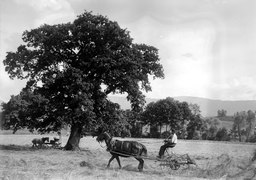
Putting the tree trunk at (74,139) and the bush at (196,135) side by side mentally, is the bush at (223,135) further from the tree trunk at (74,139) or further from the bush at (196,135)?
the tree trunk at (74,139)

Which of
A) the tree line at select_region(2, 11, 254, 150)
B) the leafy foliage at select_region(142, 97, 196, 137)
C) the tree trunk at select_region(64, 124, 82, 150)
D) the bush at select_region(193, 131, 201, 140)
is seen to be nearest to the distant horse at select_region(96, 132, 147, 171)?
the tree line at select_region(2, 11, 254, 150)

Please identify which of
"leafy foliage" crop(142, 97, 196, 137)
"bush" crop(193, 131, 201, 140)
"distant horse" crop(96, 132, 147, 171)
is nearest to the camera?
"distant horse" crop(96, 132, 147, 171)

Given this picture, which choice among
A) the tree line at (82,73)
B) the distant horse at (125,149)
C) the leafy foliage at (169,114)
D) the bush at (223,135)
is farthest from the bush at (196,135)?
the distant horse at (125,149)

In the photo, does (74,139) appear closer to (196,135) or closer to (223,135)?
(196,135)

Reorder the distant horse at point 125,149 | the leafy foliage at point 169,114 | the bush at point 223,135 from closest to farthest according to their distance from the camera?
the distant horse at point 125,149 → the leafy foliage at point 169,114 → the bush at point 223,135

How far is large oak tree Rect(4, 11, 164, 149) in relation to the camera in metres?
36.2

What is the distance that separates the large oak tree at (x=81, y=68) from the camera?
36219 mm

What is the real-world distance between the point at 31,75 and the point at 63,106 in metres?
4.97

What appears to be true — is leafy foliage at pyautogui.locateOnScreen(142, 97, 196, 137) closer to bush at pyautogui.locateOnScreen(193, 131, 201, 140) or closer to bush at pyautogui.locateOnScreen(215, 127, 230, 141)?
bush at pyautogui.locateOnScreen(193, 131, 201, 140)

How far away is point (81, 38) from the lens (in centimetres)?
3722

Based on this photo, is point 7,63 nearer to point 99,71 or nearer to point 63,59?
point 63,59

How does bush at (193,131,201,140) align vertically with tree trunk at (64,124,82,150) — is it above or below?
above

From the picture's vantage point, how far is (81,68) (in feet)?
125

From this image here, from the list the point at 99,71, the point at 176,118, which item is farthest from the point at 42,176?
the point at 176,118
